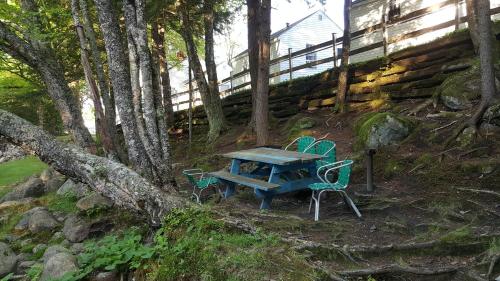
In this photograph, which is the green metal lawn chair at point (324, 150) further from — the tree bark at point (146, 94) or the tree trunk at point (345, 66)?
the tree trunk at point (345, 66)

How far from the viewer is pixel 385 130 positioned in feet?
24.2

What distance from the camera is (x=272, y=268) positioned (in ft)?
9.76

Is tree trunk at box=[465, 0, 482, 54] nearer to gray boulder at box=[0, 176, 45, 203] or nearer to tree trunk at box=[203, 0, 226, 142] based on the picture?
tree trunk at box=[203, 0, 226, 142]

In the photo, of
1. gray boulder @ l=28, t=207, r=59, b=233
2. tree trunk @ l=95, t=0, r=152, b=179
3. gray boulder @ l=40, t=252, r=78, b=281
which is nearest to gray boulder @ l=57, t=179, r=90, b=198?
gray boulder @ l=28, t=207, r=59, b=233

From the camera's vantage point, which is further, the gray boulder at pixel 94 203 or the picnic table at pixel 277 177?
the gray boulder at pixel 94 203

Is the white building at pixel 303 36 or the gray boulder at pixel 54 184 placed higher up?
the white building at pixel 303 36

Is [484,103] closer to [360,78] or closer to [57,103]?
[360,78]

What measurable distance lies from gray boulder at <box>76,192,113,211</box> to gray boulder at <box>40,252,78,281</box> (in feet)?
8.06

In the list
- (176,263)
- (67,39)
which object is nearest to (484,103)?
(176,263)

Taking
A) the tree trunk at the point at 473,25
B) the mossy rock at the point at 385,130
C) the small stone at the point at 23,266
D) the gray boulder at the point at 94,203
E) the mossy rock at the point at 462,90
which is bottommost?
the small stone at the point at 23,266

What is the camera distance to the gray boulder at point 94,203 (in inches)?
257

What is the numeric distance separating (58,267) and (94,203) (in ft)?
9.62

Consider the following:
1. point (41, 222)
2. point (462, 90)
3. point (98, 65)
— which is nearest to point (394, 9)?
point (462, 90)

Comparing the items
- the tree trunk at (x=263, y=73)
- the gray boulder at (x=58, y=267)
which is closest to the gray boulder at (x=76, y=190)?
the gray boulder at (x=58, y=267)
